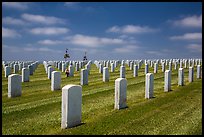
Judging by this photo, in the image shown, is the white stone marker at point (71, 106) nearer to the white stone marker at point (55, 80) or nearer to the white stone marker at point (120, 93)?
the white stone marker at point (120, 93)

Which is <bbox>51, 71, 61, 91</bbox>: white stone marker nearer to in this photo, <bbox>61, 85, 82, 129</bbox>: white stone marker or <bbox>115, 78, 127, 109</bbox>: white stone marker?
<bbox>115, 78, 127, 109</bbox>: white stone marker

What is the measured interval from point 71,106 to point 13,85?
6030 millimetres

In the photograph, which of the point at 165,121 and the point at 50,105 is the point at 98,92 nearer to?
the point at 50,105

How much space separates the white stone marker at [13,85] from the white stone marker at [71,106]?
5.83 metres


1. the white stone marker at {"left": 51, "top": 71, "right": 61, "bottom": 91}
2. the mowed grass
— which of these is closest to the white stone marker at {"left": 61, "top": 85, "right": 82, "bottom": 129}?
the mowed grass

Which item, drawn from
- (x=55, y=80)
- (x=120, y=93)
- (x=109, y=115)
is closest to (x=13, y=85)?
(x=55, y=80)

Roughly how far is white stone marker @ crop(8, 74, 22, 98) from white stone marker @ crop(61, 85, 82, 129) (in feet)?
19.1

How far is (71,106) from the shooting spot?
8.12 meters

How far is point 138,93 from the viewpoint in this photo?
1435 centimetres

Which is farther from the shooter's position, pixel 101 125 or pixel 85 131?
pixel 101 125

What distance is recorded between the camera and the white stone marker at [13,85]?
1292 centimetres

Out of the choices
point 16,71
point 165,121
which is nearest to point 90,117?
point 165,121

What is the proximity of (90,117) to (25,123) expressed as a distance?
2213 millimetres

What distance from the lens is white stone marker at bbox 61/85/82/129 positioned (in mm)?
7992
